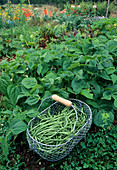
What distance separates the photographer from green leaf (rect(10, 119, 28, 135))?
1599 mm

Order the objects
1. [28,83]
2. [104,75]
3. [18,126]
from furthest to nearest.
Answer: [104,75] → [28,83] → [18,126]

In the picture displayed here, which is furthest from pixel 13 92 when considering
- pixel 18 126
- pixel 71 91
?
pixel 71 91

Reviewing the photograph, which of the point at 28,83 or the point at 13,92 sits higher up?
the point at 28,83

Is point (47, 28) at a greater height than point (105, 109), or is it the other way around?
point (47, 28)

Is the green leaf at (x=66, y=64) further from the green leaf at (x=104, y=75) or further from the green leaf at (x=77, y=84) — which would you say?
the green leaf at (x=104, y=75)

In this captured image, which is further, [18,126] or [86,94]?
[86,94]

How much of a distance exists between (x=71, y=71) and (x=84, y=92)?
38 centimetres

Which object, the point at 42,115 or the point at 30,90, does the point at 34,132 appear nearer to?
the point at 42,115

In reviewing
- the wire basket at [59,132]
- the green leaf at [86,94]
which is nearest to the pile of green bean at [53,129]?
the wire basket at [59,132]

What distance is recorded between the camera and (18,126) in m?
1.62

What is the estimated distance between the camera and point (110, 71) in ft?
7.09

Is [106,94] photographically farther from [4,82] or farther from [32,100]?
[4,82]

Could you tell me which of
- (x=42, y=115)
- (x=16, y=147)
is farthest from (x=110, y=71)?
(x=16, y=147)

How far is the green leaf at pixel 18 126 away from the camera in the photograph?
5.24ft
